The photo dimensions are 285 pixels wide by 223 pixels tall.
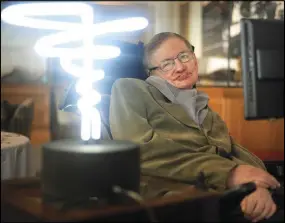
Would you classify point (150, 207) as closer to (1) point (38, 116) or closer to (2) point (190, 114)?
(2) point (190, 114)

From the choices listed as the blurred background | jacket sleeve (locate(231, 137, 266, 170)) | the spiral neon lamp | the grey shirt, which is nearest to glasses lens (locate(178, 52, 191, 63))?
the grey shirt

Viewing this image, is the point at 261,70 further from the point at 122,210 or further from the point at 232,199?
the point at 122,210

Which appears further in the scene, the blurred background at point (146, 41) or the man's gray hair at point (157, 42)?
the blurred background at point (146, 41)

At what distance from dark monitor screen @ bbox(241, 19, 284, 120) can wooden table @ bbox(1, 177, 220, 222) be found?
1.13ft

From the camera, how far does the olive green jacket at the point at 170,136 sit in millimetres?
1443

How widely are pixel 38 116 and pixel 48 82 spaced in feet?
1.59

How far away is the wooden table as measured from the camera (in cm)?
94

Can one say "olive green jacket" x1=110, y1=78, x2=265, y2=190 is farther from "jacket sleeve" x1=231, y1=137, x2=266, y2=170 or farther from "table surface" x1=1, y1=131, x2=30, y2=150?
"table surface" x1=1, y1=131, x2=30, y2=150

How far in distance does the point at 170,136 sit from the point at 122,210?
2.16 ft

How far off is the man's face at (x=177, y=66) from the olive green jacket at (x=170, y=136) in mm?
100

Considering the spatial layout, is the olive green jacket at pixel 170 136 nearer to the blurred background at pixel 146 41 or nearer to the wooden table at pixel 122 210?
the wooden table at pixel 122 210

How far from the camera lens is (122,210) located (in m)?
0.96

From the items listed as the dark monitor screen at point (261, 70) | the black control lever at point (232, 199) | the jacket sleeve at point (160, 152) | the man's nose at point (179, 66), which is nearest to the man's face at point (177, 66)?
the man's nose at point (179, 66)

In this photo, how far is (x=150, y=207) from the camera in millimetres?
993
